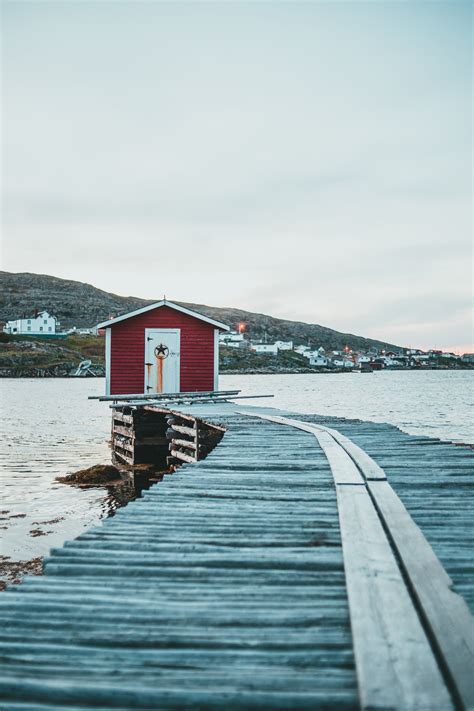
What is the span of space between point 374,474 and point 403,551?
8.51 feet

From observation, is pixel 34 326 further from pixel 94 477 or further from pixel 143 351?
pixel 94 477

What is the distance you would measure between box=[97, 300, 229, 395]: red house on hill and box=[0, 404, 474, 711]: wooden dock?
16969mm

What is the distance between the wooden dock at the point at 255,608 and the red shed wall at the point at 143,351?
16977mm

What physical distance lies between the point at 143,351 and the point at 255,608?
64.5ft

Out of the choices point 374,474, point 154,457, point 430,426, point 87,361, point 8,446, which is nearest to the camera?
point 374,474

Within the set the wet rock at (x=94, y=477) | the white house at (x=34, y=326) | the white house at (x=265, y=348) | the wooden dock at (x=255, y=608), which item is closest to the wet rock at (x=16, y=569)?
the wooden dock at (x=255, y=608)

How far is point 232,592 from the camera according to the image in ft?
10.6

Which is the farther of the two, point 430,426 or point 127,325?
point 430,426

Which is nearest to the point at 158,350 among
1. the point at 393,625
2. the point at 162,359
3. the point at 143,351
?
the point at 162,359

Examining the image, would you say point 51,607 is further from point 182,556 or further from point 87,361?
point 87,361

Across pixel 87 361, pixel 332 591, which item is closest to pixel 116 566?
pixel 332 591

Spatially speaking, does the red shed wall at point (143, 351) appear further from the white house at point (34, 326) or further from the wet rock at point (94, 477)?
the white house at point (34, 326)

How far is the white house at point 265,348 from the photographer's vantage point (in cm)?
18888

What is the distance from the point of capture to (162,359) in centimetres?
2248
